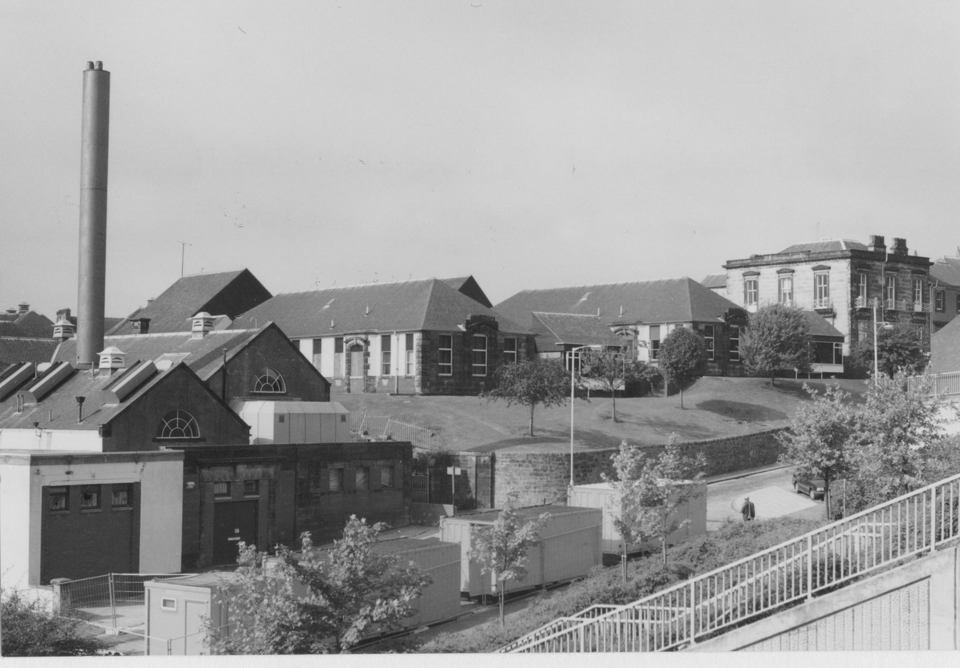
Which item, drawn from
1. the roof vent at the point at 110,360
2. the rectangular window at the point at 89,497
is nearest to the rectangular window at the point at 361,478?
the roof vent at the point at 110,360

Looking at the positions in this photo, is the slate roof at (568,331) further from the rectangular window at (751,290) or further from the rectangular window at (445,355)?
the rectangular window at (751,290)

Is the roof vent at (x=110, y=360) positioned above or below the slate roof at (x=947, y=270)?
below

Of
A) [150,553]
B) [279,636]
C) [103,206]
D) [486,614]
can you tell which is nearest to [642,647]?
[279,636]

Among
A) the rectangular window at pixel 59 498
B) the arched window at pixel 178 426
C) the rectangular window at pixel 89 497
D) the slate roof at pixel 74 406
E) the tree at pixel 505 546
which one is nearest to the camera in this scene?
the tree at pixel 505 546

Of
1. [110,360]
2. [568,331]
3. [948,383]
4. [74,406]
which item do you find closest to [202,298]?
[568,331]

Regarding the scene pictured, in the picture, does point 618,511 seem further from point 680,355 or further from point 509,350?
point 680,355

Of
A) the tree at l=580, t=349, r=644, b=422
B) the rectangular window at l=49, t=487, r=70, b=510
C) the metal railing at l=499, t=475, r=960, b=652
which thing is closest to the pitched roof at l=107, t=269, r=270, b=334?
the tree at l=580, t=349, r=644, b=422
